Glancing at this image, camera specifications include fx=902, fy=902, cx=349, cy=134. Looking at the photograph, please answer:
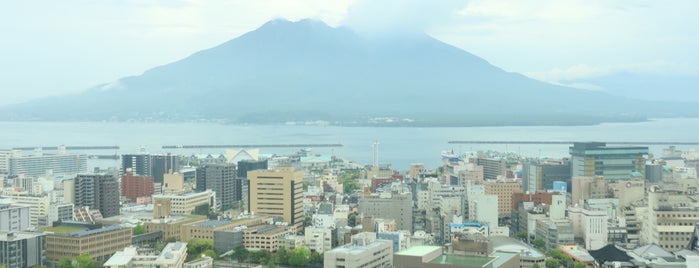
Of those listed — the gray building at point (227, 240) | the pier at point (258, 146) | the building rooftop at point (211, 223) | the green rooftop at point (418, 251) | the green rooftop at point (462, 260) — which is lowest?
the gray building at point (227, 240)

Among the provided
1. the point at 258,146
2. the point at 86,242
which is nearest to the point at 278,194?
the point at 86,242

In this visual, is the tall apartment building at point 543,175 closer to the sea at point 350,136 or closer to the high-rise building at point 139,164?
the high-rise building at point 139,164

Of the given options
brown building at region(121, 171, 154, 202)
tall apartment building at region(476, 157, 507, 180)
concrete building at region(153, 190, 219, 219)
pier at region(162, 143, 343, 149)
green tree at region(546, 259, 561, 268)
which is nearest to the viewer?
green tree at region(546, 259, 561, 268)

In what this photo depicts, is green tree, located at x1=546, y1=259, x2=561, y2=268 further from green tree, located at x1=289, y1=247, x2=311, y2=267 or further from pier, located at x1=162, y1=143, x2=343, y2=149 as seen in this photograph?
pier, located at x1=162, y1=143, x2=343, y2=149

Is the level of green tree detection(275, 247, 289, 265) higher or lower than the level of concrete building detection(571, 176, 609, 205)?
lower

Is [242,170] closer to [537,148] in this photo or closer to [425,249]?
[425,249]

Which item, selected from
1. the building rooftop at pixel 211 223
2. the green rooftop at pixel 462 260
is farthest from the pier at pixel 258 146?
the green rooftop at pixel 462 260

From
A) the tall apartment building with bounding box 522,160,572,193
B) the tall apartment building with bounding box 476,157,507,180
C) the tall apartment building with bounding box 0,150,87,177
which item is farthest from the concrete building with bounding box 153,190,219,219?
the tall apartment building with bounding box 0,150,87,177

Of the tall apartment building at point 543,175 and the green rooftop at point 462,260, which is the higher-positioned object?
the tall apartment building at point 543,175

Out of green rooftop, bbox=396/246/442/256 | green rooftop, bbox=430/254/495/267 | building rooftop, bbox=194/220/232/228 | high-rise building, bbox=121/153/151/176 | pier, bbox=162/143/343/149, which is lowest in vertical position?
building rooftop, bbox=194/220/232/228
